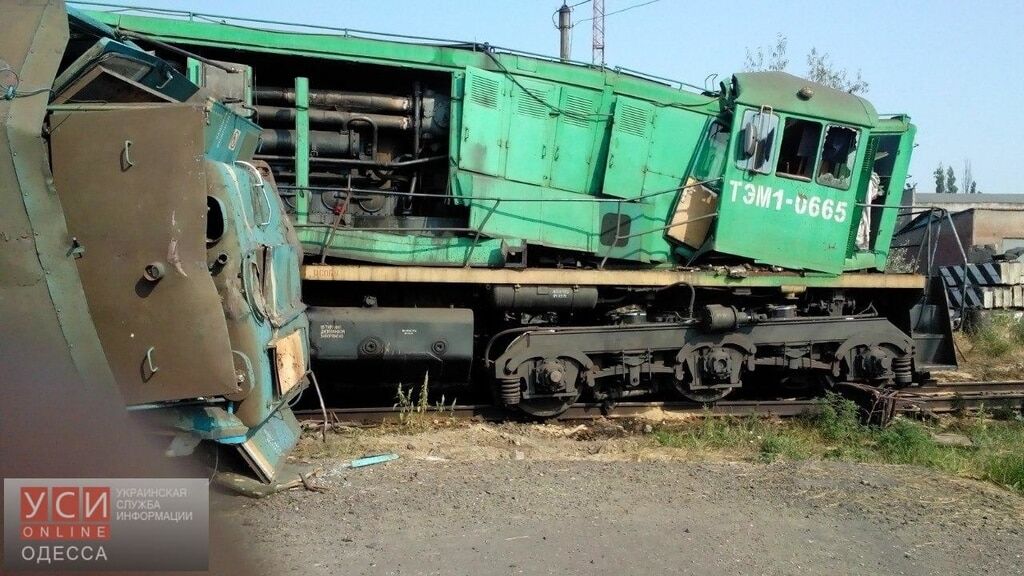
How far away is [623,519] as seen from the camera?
511 centimetres

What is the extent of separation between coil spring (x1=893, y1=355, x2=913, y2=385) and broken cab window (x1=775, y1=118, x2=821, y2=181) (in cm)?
246

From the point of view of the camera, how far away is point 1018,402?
9.48 meters

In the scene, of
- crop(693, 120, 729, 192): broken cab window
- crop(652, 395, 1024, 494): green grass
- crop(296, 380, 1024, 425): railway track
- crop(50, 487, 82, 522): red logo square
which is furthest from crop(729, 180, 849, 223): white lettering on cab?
crop(50, 487, 82, 522): red logo square

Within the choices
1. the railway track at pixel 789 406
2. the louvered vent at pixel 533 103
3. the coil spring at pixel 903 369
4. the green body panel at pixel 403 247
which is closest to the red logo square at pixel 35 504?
the railway track at pixel 789 406

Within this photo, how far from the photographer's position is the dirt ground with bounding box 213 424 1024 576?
14.5 feet

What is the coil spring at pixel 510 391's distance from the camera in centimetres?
836

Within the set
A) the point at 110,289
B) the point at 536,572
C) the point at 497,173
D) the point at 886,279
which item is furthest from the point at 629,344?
the point at 110,289

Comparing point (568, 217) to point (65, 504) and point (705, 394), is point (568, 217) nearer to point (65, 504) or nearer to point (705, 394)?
point (705, 394)

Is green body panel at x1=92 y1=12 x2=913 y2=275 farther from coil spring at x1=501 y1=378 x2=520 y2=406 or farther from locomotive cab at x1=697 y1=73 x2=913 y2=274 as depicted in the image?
coil spring at x1=501 y1=378 x2=520 y2=406

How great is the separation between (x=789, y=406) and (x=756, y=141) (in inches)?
123

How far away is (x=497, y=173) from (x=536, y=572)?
5313mm

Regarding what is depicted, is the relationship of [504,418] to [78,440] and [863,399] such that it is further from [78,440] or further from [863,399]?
[78,440]

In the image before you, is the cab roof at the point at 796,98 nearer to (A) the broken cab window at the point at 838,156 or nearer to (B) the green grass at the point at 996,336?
(A) the broken cab window at the point at 838,156

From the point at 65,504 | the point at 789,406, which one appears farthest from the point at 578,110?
the point at 65,504
